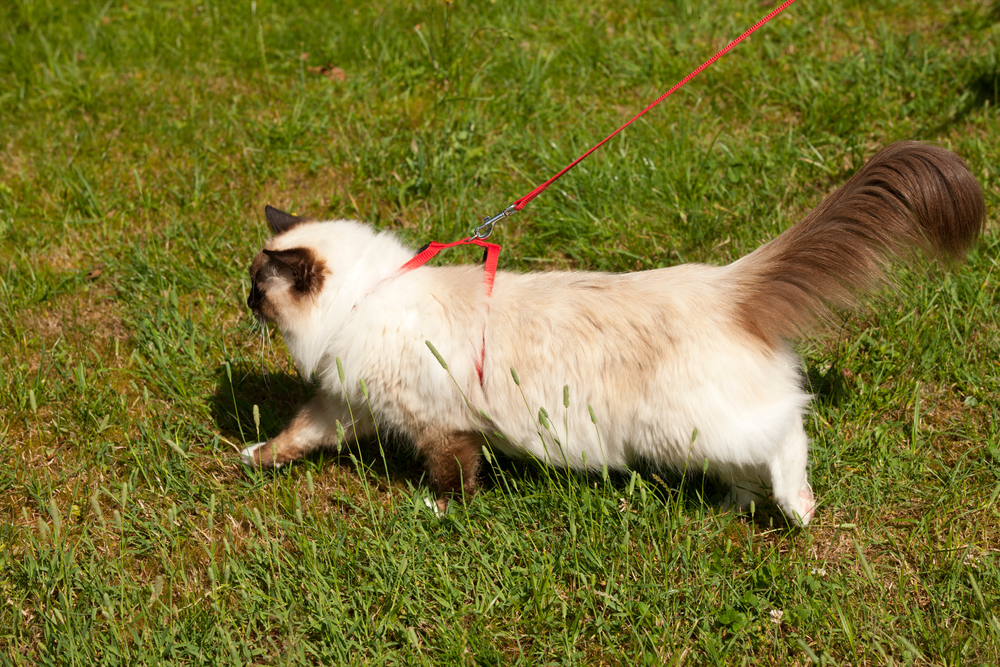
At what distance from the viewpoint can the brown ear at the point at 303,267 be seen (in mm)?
2630

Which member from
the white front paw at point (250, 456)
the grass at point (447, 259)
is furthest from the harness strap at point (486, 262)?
the white front paw at point (250, 456)

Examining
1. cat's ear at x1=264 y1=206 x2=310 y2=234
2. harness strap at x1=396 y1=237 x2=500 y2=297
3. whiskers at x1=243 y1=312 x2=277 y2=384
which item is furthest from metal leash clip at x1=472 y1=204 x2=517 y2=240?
whiskers at x1=243 y1=312 x2=277 y2=384

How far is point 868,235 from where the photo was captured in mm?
2309

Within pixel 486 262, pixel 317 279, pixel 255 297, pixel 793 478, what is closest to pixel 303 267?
pixel 317 279

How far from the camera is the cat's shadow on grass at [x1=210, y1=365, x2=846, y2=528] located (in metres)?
2.74

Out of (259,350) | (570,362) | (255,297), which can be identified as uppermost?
(255,297)

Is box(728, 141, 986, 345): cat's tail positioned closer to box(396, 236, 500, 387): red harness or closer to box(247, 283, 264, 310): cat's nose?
box(396, 236, 500, 387): red harness

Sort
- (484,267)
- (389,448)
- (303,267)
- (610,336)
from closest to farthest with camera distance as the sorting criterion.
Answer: (610,336), (303,267), (484,267), (389,448)

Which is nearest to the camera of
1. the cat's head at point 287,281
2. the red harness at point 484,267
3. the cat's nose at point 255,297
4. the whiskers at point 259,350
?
the red harness at point 484,267

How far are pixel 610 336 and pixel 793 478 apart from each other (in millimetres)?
831

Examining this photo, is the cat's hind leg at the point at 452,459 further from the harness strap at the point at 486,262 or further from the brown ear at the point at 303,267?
the brown ear at the point at 303,267

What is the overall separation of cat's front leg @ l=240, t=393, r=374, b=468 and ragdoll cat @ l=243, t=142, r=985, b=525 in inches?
0.8

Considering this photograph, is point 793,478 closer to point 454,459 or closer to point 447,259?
point 454,459

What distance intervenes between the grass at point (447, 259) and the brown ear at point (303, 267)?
68 centimetres
